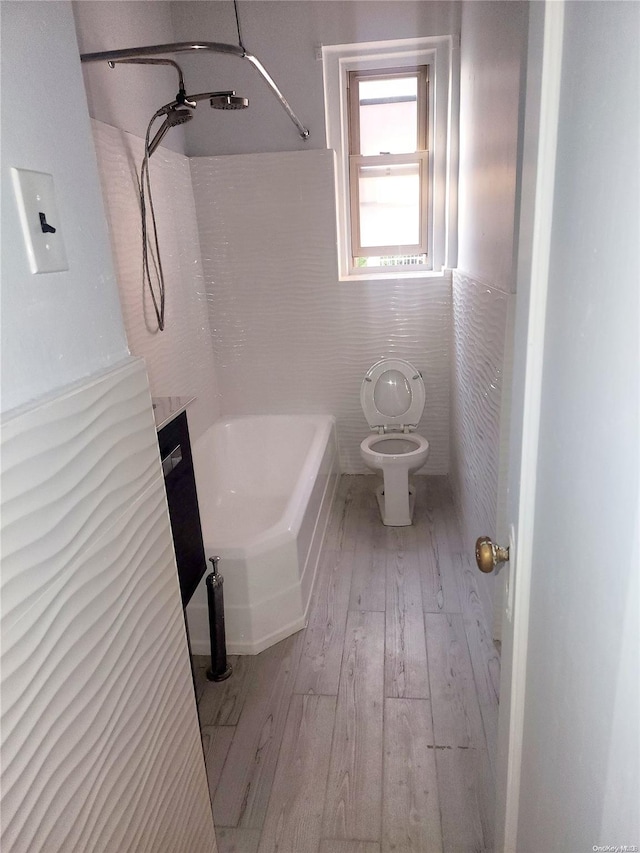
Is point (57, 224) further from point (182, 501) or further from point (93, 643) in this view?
point (182, 501)

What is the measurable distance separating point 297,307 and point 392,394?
29.7 inches

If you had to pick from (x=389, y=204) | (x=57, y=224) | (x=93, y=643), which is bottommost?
(x=93, y=643)

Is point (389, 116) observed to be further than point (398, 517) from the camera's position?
Yes

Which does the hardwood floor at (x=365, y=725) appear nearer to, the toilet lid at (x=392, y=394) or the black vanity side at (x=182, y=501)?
the black vanity side at (x=182, y=501)

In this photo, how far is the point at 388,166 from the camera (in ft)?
10.4

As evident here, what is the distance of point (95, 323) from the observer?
0.82 metres

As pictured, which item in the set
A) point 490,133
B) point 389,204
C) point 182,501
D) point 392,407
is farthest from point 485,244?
point 182,501

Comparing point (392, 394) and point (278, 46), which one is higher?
point (278, 46)

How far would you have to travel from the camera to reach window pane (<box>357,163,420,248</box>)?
3.20 metres

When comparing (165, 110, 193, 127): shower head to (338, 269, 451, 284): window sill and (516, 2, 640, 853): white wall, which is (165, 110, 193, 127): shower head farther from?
(516, 2, 640, 853): white wall

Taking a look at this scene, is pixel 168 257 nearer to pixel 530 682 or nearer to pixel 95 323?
pixel 95 323

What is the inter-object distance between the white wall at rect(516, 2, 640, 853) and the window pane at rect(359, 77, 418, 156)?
2787mm

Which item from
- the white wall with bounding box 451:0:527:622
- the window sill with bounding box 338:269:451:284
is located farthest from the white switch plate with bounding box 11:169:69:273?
the window sill with bounding box 338:269:451:284

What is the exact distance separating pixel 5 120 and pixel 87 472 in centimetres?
44
